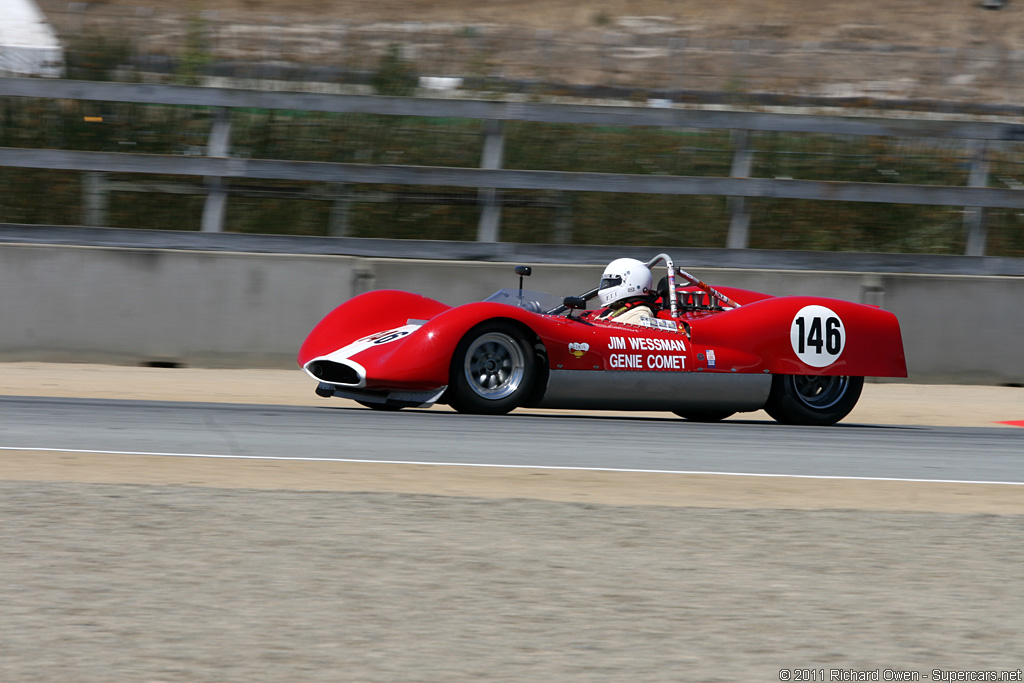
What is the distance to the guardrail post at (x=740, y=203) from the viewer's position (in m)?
12.8

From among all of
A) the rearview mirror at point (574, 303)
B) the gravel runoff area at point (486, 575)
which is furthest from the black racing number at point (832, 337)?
the gravel runoff area at point (486, 575)

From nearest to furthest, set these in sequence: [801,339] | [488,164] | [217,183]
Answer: [801,339] → [217,183] → [488,164]

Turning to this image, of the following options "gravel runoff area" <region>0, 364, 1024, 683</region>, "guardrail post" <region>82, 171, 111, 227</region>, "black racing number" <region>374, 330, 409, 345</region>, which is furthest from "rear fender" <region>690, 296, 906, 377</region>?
"guardrail post" <region>82, 171, 111, 227</region>

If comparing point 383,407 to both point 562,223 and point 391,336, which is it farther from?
point 562,223

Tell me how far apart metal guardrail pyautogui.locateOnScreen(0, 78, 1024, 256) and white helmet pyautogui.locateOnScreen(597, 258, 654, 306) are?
3.32m

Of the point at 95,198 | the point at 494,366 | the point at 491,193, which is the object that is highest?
the point at 491,193

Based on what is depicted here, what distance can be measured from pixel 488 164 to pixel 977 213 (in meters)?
5.12

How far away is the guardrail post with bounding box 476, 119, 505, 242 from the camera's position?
12.5 metres

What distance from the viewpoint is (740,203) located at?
506 inches

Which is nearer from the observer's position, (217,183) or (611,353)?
(611,353)

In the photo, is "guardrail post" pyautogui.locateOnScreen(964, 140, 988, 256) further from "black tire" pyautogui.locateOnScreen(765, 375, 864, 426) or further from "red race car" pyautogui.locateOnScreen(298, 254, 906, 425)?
"black tire" pyautogui.locateOnScreen(765, 375, 864, 426)

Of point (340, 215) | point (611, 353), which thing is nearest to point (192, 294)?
point (340, 215)

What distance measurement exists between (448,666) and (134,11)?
12997 millimetres

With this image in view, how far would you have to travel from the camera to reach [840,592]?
4.06 metres
